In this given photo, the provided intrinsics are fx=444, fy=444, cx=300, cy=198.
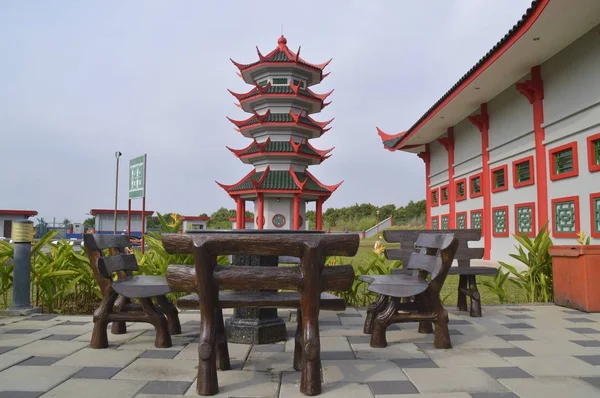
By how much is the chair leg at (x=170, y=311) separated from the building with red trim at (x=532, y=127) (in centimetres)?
572

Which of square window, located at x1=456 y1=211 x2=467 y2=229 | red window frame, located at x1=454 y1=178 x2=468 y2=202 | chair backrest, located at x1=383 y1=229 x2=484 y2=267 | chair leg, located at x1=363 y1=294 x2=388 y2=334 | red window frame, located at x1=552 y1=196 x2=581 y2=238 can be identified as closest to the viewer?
chair leg, located at x1=363 y1=294 x2=388 y2=334

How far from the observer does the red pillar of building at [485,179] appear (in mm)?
14414

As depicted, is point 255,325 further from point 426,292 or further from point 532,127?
point 532,127

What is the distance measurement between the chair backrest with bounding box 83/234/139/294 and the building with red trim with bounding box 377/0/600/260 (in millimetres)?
6092

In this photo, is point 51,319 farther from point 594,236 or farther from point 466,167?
point 466,167

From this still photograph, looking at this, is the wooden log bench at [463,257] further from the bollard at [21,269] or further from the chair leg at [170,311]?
the bollard at [21,269]

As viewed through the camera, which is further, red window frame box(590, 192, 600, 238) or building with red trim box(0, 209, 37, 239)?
building with red trim box(0, 209, 37, 239)

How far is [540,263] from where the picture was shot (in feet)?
20.1

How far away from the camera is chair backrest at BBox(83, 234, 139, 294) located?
355cm

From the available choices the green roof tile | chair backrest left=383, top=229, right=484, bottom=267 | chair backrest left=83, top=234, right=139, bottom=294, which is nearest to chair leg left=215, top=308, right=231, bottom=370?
chair backrest left=83, top=234, right=139, bottom=294

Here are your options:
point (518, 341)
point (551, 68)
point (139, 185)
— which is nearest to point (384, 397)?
point (518, 341)

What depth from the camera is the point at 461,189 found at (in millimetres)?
17516

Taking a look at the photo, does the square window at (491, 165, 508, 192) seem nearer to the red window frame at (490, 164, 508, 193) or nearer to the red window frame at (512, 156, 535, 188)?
the red window frame at (490, 164, 508, 193)

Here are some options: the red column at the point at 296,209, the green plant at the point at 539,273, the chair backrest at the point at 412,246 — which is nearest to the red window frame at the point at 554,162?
the green plant at the point at 539,273
